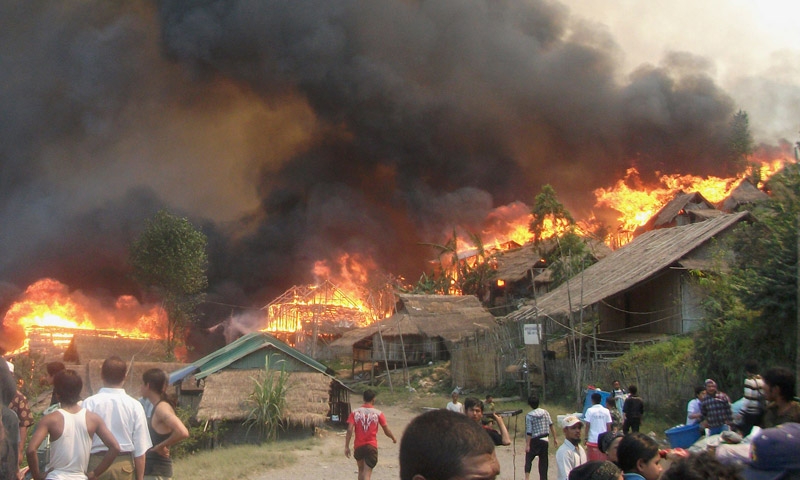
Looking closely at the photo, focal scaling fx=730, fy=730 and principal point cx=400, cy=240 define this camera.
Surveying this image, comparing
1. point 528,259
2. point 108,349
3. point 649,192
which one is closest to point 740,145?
point 649,192

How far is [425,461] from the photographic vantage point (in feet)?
6.41

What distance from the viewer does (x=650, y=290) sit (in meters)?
20.8

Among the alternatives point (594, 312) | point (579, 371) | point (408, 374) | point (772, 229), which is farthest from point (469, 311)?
point (772, 229)

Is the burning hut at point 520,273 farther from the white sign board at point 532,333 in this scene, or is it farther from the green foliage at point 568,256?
the white sign board at point 532,333

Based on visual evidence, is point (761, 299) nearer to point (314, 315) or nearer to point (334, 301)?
point (314, 315)

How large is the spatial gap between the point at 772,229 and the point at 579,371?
5695 mm

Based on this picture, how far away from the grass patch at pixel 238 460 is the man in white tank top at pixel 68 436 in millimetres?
7334

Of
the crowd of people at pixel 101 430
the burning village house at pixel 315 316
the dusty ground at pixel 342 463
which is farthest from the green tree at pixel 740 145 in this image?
the crowd of people at pixel 101 430

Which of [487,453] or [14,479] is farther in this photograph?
[14,479]

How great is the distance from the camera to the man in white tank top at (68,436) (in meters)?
4.44

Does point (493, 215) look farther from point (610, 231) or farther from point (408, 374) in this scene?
point (408, 374)

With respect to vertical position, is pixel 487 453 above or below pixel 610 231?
below

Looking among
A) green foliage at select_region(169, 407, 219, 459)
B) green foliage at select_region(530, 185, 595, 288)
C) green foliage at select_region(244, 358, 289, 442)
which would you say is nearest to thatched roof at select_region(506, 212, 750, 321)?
green foliage at select_region(530, 185, 595, 288)

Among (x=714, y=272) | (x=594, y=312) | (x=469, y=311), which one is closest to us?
(x=714, y=272)
